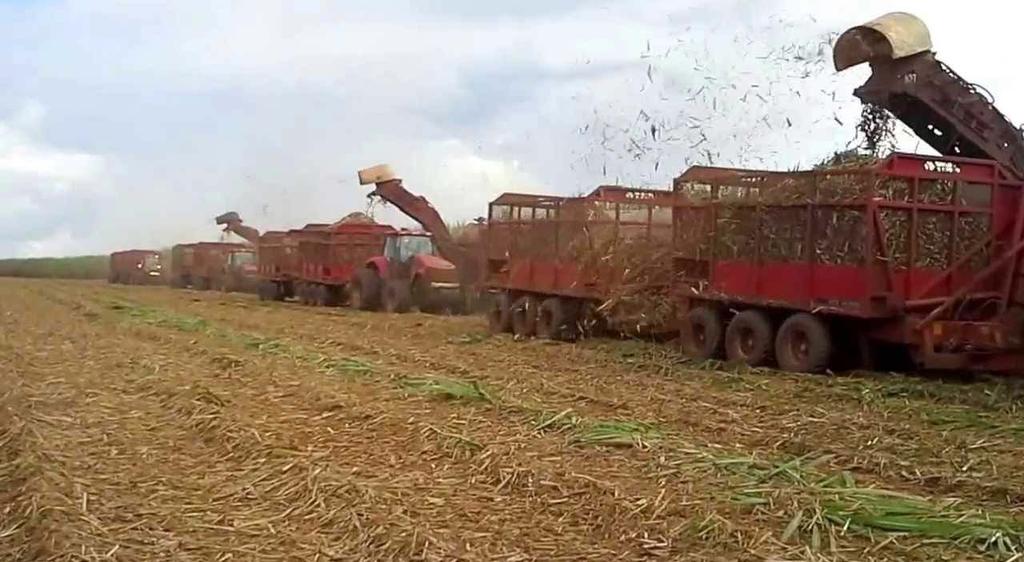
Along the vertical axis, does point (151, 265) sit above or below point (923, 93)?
below

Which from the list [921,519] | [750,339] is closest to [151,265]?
[750,339]

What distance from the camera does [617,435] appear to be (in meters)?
8.71

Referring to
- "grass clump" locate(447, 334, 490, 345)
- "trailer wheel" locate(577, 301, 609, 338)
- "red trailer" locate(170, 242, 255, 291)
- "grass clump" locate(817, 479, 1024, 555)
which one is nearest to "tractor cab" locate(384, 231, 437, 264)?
"grass clump" locate(447, 334, 490, 345)

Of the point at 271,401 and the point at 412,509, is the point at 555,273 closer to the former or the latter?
the point at 271,401

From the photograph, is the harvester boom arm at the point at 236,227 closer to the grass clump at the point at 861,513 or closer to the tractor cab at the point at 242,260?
the tractor cab at the point at 242,260

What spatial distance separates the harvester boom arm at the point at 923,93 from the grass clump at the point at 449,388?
7877 millimetres

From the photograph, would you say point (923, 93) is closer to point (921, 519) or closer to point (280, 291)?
point (921, 519)

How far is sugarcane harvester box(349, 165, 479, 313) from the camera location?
26938 mm

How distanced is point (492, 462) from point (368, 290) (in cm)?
2079

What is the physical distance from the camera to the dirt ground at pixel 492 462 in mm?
6023

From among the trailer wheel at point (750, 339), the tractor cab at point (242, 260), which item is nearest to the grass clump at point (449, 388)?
the trailer wheel at point (750, 339)

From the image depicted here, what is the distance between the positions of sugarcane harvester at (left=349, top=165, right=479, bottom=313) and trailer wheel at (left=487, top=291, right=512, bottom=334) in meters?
4.65

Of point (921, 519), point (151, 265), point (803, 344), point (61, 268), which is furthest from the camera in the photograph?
point (61, 268)

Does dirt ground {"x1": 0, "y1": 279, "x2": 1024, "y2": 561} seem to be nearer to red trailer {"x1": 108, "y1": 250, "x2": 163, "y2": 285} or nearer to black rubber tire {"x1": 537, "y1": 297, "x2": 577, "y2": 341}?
black rubber tire {"x1": 537, "y1": 297, "x2": 577, "y2": 341}
